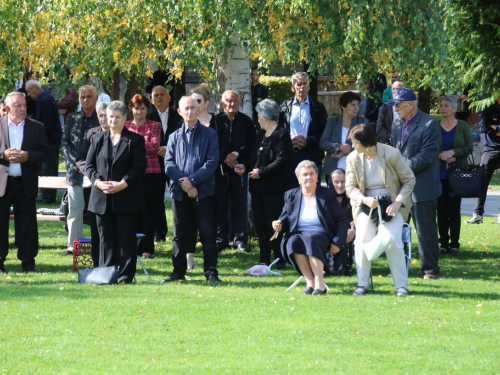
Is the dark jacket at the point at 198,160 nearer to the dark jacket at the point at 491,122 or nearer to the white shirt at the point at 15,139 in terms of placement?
the white shirt at the point at 15,139

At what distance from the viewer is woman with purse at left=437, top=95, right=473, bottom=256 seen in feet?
42.3

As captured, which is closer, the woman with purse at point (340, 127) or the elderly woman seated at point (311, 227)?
the elderly woman seated at point (311, 227)

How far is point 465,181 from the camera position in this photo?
42.2ft

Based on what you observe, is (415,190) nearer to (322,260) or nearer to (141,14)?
(322,260)

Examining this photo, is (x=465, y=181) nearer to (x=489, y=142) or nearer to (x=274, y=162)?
(x=274, y=162)

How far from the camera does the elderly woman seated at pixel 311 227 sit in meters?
9.73

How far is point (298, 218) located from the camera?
10.0 meters

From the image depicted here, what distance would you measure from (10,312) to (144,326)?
1453 millimetres

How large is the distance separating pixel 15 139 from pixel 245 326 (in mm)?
4701

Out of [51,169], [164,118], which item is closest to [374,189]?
[164,118]

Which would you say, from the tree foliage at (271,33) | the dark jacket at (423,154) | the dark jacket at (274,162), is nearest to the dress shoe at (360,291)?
the dark jacket at (423,154)

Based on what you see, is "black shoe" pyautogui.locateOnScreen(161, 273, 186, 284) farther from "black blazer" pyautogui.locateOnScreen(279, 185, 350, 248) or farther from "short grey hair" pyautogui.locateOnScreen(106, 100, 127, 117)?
"short grey hair" pyautogui.locateOnScreen(106, 100, 127, 117)

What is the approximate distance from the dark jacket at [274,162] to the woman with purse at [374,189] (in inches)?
75.0

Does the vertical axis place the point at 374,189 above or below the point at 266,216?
above
